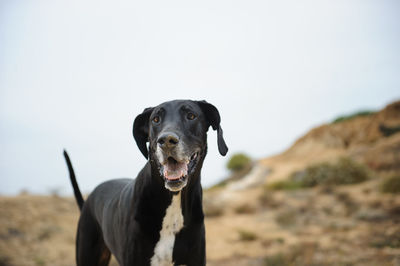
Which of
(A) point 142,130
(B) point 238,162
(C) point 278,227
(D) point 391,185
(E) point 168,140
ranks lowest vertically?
(C) point 278,227

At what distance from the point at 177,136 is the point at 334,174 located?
1400 centimetres

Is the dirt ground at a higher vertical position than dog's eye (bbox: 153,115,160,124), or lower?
lower

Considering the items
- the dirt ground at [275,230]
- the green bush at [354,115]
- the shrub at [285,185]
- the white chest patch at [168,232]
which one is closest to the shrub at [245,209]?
the dirt ground at [275,230]

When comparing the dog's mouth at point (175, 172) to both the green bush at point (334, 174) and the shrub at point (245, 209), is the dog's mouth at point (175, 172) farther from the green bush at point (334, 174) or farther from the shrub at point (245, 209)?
the green bush at point (334, 174)

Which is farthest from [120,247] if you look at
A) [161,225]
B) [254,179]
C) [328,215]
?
[254,179]

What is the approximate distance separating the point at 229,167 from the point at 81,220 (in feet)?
80.1

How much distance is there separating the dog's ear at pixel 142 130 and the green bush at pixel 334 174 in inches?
523

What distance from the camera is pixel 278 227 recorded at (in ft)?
33.1

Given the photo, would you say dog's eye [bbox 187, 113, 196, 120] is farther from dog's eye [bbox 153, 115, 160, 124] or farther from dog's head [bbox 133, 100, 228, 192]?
dog's eye [bbox 153, 115, 160, 124]

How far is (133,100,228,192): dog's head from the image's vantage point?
2.41m

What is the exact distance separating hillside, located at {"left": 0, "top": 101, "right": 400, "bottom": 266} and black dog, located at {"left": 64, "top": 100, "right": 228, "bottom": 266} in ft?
14.1

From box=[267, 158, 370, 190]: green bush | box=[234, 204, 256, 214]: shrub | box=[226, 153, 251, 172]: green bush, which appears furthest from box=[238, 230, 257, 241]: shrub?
box=[226, 153, 251, 172]: green bush

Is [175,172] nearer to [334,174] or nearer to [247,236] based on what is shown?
[247,236]

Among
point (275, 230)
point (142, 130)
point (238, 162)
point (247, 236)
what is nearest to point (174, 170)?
point (142, 130)
